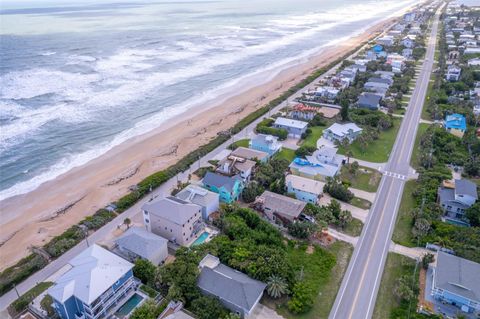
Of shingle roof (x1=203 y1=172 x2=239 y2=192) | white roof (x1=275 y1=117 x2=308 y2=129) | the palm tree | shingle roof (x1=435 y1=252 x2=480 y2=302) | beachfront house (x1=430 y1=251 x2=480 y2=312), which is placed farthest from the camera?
white roof (x1=275 y1=117 x2=308 y2=129)

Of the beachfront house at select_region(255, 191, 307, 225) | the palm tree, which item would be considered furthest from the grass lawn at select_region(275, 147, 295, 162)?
the palm tree

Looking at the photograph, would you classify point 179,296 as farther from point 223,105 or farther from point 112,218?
point 223,105

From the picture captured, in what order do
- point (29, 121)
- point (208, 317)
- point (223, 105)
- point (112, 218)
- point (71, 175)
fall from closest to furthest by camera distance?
point (208, 317), point (112, 218), point (71, 175), point (29, 121), point (223, 105)

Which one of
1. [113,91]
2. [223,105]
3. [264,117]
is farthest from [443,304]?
[113,91]

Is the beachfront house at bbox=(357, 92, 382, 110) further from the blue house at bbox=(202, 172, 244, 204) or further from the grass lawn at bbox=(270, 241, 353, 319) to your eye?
the grass lawn at bbox=(270, 241, 353, 319)

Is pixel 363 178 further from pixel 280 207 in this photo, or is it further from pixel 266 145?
pixel 280 207
